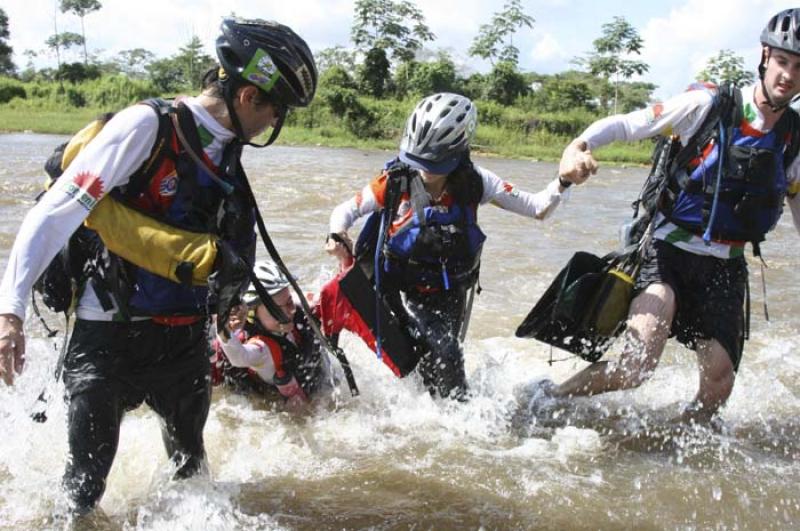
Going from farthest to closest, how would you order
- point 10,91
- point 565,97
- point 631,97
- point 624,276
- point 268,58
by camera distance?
point 10,91, point 631,97, point 565,97, point 624,276, point 268,58

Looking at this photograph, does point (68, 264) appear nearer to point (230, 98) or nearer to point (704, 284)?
point (230, 98)

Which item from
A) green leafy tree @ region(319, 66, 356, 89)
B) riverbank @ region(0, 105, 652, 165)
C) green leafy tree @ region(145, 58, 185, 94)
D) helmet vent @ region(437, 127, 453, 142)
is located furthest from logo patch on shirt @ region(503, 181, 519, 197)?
green leafy tree @ region(145, 58, 185, 94)


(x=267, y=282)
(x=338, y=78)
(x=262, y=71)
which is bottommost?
(x=267, y=282)

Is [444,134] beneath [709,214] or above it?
above

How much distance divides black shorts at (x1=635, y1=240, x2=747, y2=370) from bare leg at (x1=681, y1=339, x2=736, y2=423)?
0.05m

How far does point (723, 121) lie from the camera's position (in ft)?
13.6

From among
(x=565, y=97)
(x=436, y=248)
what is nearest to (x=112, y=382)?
(x=436, y=248)

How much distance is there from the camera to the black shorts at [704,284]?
14.4 ft

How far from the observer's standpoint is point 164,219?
2828 millimetres

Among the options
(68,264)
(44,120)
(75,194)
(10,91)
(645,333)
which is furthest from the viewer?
(10,91)

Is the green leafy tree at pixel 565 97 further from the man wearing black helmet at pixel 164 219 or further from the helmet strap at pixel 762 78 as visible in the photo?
the man wearing black helmet at pixel 164 219

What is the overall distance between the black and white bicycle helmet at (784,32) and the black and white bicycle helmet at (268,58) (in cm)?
246

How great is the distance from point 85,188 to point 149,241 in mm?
312

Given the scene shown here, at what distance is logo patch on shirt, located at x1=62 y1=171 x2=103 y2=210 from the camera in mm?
2516
